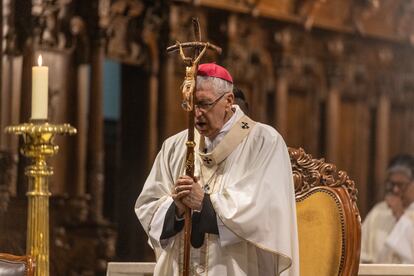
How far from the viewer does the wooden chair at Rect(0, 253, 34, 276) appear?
174 inches

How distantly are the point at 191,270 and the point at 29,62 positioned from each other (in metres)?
3.06

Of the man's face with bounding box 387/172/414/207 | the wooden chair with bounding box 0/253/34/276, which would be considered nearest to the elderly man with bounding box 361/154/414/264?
the man's face with bounding box 387/172/414/207

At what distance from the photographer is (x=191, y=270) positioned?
4711 mm

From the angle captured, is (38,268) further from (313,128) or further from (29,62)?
(313,128)

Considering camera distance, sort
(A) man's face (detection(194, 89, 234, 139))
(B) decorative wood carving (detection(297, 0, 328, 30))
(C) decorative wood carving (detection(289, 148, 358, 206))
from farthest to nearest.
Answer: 1. (B) decorative wood carving (detection(297, 0, 328, 30))
2. (C) decorative wood carving (detection(289, 148, 358, 206))
3. (A) man's face (detection(194, 89, 234, 139))

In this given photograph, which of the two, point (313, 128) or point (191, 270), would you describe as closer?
point (191, 270)

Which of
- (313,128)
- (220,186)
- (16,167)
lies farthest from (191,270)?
(313,128)

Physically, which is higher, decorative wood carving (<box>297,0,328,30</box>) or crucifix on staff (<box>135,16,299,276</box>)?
decorative wood carving (<box>297,0,328,30</box>)

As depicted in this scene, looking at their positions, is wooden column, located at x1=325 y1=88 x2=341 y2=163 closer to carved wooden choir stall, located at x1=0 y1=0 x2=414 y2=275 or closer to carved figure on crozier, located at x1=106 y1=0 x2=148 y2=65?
carved wooden choir stall, located at x1=0 y1=0 x2=414 y2=275

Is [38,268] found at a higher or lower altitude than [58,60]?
lower

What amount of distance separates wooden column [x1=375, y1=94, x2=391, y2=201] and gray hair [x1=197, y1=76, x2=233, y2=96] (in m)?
6.58

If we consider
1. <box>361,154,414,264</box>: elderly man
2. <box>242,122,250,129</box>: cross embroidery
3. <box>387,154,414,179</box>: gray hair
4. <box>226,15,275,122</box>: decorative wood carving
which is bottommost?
A: <box>361,154,414,264</box>: elderly man

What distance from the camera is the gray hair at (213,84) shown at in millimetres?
4590

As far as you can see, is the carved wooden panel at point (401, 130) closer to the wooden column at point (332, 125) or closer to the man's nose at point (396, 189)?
the wooden column at point (332, 125)
